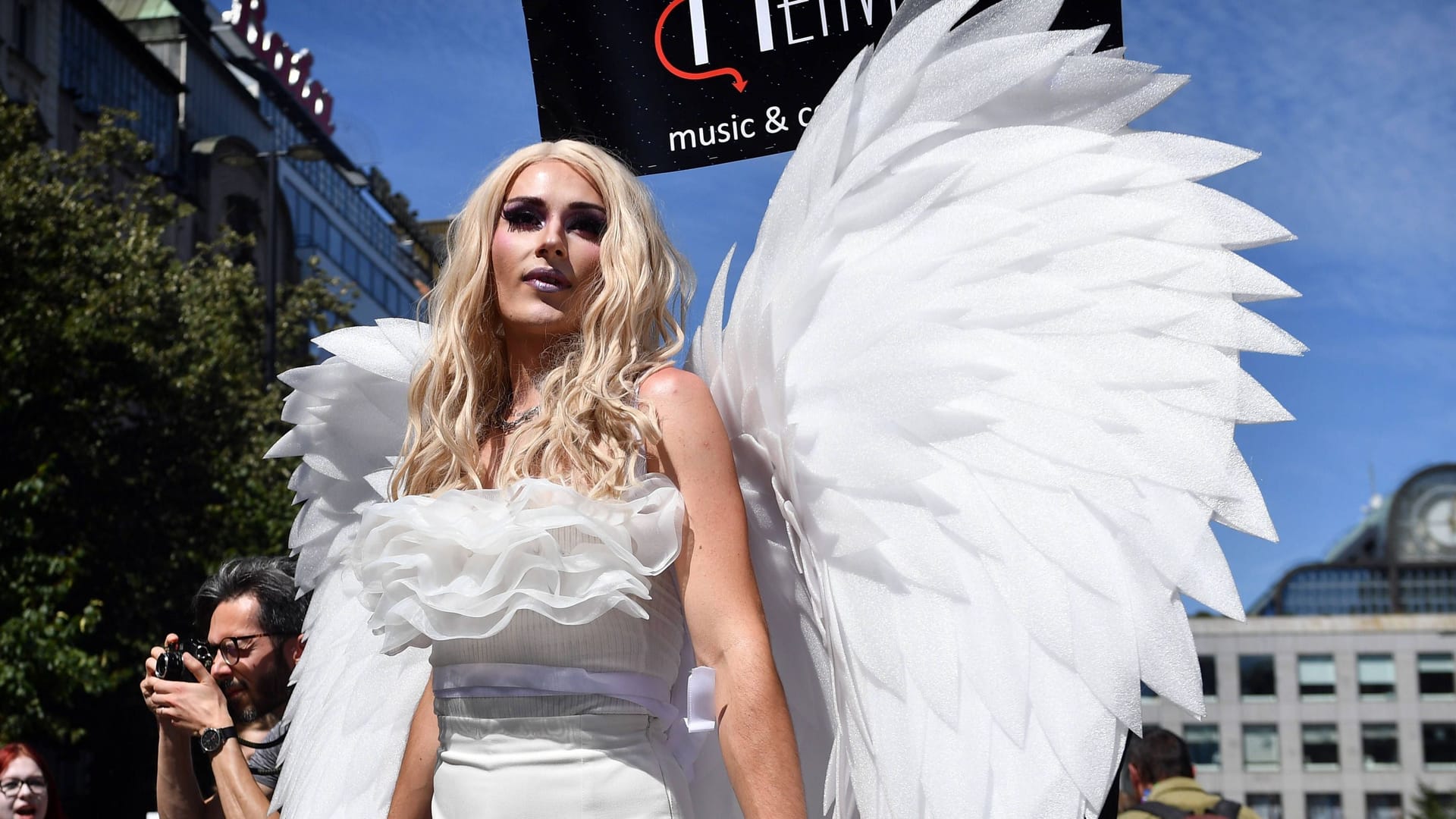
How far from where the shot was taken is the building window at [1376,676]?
282 ft

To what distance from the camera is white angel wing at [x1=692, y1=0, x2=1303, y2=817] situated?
1779 millimetres

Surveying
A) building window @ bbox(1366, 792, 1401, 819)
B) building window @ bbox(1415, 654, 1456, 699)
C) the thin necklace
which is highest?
the thin necklace

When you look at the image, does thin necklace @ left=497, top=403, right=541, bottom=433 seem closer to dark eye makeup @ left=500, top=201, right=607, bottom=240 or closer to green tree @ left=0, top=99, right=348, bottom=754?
dark eye makeup @ left=500, top=201, right=607, bottom=240

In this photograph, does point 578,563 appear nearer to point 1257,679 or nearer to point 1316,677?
point 1257,679

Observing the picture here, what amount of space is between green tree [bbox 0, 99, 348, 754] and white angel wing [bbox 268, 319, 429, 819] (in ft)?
30.2

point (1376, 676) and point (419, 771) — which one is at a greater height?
point (419, 771)

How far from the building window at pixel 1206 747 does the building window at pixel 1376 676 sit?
351 inches

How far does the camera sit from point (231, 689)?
11.1ft

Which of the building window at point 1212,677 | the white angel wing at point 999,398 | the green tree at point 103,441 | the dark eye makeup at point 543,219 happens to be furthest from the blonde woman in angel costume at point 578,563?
the building window at point 1212,677

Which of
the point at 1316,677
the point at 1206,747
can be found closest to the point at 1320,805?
the point at 1206,747

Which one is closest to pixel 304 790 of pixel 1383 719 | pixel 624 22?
pixel 624 22

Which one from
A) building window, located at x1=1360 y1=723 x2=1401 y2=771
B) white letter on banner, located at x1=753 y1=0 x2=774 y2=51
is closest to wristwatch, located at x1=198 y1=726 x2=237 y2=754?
white letter on banner, located at x1=753 y1=0 x2=774 y2=51

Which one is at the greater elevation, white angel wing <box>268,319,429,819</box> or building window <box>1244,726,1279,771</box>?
white angel wing <box>268,319,429,819</box>

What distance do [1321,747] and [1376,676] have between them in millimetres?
5341
